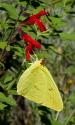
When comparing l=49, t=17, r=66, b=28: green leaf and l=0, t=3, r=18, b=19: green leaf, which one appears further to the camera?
l=49, t=17, r=66, b=28: green leaf

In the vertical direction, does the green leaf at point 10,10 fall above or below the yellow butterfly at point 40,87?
above

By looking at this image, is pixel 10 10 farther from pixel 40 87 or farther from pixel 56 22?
pixel 40 87

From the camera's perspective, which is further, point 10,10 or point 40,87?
point 40,87

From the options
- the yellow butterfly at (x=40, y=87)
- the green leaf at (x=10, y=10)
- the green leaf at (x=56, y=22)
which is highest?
the green leaf at (x=10, y=10)

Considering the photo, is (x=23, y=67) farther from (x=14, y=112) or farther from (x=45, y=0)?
(x=14, y=112)

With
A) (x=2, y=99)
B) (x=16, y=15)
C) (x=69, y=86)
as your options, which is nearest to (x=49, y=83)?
(x=2, y=99)

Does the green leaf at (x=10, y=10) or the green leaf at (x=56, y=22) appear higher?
the green leaf at (x=10, y=10)

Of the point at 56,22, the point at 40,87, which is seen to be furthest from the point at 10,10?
the point at 40,87

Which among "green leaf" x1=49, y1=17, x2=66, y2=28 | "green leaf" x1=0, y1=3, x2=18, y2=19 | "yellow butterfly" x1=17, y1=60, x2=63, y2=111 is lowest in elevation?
"yellow butterfly" x1=17, y1=60, x2=63, y2=111

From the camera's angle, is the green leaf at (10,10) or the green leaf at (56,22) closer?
the green leaf at (10,10)
